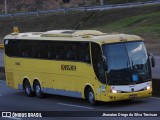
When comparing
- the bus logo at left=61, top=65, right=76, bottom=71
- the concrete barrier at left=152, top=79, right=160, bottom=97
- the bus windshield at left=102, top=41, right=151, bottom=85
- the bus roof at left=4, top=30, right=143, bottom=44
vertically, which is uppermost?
the bus roof at left=4, top=30, right=143, bottom=44

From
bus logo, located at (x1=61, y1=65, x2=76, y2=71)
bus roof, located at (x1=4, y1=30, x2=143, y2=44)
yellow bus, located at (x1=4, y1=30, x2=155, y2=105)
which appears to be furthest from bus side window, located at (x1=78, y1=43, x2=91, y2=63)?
bus logo, located at (x1=61, y1=65, x2=76, y2=71)

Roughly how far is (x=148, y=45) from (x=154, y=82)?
19.3m

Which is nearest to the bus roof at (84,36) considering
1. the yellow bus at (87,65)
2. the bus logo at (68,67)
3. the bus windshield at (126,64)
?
the yellow bus at (87,65)

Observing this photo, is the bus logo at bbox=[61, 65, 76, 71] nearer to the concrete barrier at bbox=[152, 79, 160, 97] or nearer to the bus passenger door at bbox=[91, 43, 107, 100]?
the bus passenger door at bbox=[91, 43, 107, 100]

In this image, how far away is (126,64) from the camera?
843 inches

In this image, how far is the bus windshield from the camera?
2122cm

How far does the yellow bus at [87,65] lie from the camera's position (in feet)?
69.8

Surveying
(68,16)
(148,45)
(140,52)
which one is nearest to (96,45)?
(140,52)

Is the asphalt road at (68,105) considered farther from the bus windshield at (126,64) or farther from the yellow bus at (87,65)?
the bus windshield at (126,64)

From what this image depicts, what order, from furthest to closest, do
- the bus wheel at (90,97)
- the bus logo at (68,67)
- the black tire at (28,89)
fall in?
the black tire at (28,89) → the bus logo at (68,67) → the bus wheel at (90,97)

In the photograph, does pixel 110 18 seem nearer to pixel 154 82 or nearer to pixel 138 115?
pixel 154 82

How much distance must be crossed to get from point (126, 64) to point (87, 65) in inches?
63.5

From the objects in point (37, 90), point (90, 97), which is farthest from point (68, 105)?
point (37, 90)

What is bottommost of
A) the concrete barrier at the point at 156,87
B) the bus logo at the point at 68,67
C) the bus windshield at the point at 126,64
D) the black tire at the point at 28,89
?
the black tire at the point at 28,89
